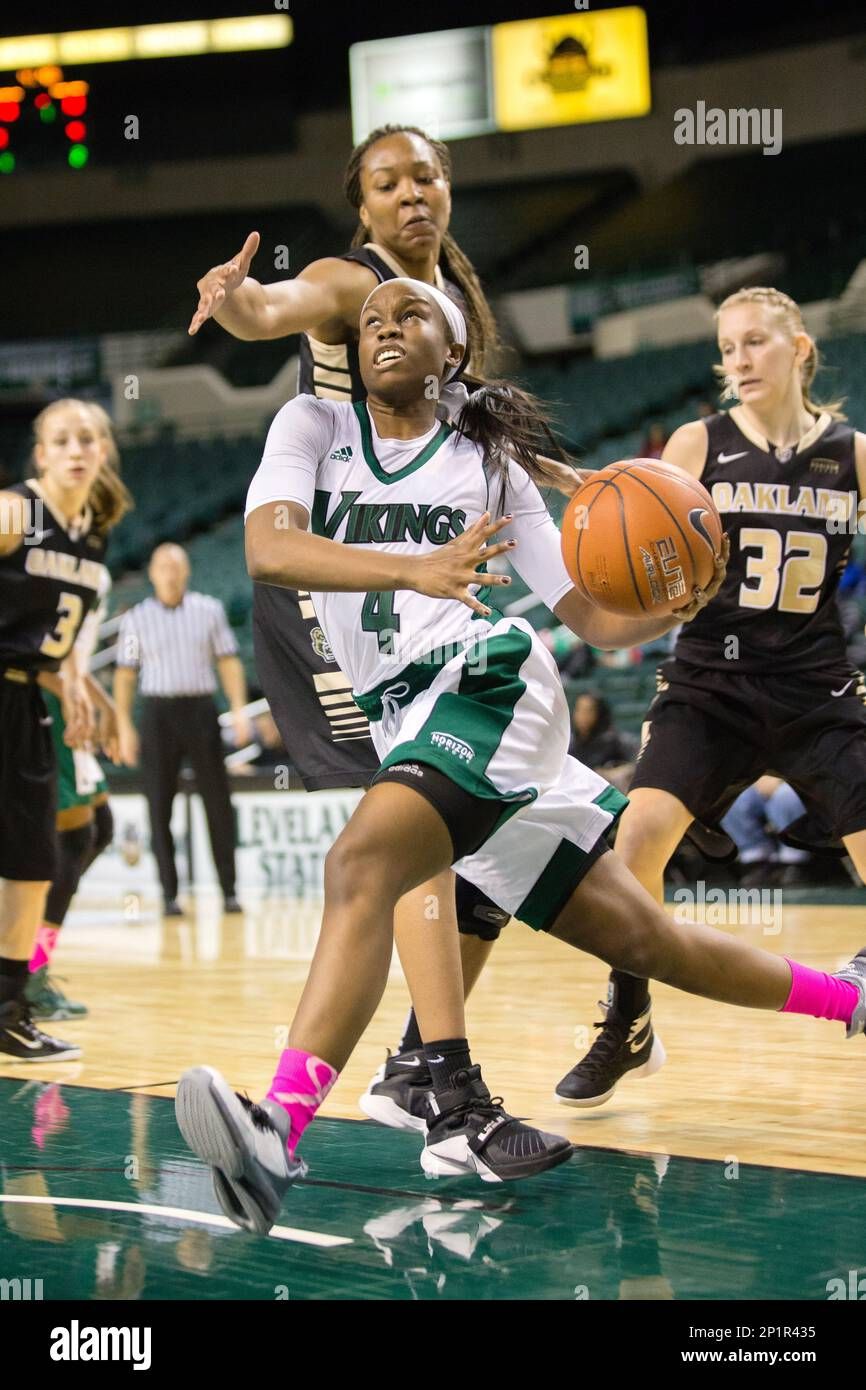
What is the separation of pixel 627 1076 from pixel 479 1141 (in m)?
1.27

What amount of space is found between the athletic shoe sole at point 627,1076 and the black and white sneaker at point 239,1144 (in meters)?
1.30

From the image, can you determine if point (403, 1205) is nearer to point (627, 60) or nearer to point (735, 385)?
point (735, 385)

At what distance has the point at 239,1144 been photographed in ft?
7.73

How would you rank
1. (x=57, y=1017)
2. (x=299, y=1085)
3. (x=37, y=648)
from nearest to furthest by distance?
(x=299, y=1085) < (x=37, y=648) < (x=57, y=1017)

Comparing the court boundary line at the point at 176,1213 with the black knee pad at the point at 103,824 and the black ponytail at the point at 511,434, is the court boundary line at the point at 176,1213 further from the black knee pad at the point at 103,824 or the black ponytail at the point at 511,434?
the black knee pad at the point at 103,824

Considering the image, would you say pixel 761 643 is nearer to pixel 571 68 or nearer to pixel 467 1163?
pixel 467 1163

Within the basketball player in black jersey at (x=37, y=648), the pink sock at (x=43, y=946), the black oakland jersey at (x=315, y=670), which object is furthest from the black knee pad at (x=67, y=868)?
the black oakland jersey at (x=315, y=670)

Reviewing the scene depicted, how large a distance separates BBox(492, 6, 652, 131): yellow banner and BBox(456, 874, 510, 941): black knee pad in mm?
18656

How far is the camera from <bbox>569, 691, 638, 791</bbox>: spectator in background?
31.4ft

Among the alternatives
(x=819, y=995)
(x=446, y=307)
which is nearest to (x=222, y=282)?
(x=446, y=307)

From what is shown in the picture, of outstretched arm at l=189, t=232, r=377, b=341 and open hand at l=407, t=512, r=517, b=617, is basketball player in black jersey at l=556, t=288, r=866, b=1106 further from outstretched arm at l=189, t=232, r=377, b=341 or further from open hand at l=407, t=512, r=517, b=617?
open hand at l=407, t=512, r=517, b=617

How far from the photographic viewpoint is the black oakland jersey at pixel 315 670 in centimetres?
361

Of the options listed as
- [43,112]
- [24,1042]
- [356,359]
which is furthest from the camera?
[43,112]
